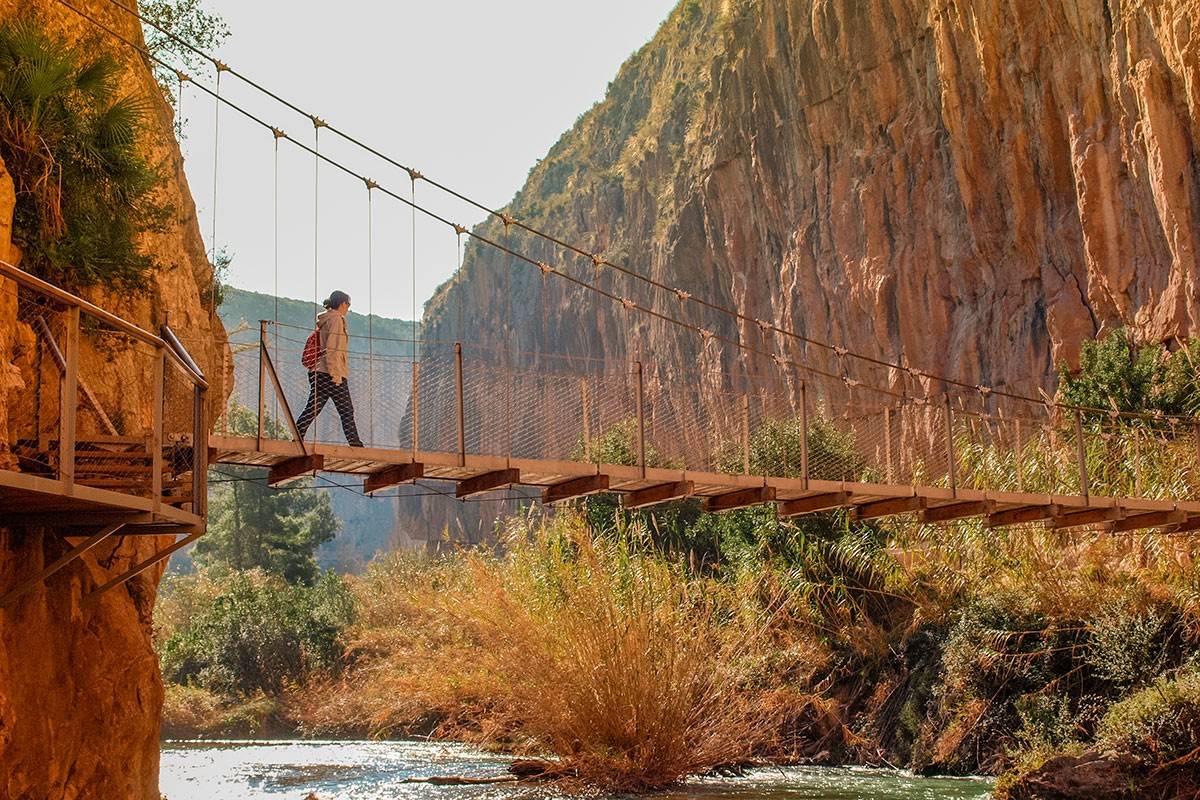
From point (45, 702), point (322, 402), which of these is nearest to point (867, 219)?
point (322, 402)

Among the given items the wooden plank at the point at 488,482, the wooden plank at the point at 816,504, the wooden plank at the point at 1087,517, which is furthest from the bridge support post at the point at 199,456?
the wooden plank at the point at 1087,517

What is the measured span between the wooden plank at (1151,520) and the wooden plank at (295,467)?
8009mm

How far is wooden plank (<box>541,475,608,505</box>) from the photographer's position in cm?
1107

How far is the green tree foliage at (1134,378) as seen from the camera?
2225cm

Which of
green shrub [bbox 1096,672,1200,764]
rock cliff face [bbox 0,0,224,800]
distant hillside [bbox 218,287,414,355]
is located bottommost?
green shrub [bbox 1096,672,1200,764]

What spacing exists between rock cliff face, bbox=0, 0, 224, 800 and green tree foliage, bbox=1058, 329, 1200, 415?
15318 millimetres

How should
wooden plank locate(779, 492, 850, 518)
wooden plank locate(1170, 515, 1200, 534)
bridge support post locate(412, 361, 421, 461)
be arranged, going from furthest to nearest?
wooden plank locate(1170, 515, 1200, 534) < wooden plank locate(779, 492, 850, 518) < bridge support post locate(412, 361, 421, 461)

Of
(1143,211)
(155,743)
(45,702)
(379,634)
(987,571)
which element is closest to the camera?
(45,702)

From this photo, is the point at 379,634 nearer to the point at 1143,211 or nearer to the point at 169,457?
the point at 1143,211

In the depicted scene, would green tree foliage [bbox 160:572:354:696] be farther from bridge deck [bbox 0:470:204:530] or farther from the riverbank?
bridge deck [bbox 0:470:204:530]

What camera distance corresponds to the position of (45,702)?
7.79 metres

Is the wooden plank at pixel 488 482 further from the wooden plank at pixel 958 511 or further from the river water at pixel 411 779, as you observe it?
the river water at pixel 411 779

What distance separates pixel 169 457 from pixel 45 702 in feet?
4.59

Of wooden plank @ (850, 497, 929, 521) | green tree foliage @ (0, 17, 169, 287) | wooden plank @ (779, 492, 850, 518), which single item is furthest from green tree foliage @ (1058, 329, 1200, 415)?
green tree foliage @ (0, 17, 169, 287)
